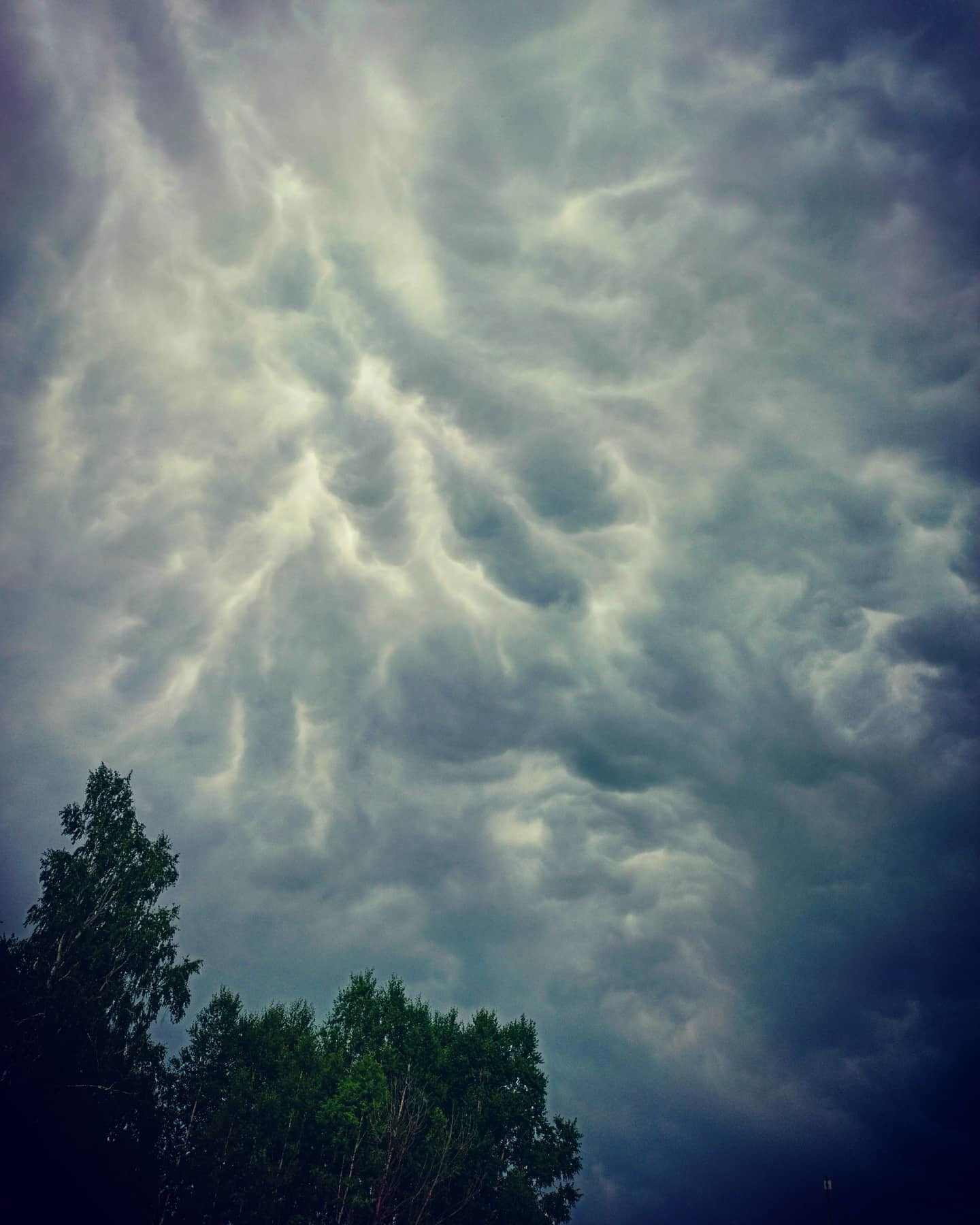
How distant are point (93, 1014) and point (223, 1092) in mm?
13580

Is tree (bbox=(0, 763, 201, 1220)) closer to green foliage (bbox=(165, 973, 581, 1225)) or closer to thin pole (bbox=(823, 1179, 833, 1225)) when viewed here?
green foliage (bbox=(165, 973, 581, 1225))

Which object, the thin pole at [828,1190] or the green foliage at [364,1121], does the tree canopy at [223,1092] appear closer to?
the green foliage at [364,1121]

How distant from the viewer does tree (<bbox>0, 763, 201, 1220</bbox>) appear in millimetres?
29375

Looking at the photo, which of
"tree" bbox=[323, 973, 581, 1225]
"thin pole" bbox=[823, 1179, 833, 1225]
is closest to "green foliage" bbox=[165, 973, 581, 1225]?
"tree" bbox=[323, 973, 581, 1225]

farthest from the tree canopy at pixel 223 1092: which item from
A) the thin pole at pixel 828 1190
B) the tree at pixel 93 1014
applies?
the thin pole at pixel 828 1190

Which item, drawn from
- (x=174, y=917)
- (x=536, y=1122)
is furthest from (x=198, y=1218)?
(x=536, y=1122)

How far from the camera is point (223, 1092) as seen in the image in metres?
43.1

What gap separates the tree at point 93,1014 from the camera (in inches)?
1156

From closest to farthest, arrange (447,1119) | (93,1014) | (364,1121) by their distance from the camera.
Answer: (93,1014) → (364,1121) → (447,1119)

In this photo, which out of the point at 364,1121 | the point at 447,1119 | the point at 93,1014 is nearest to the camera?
the point at 93,1014

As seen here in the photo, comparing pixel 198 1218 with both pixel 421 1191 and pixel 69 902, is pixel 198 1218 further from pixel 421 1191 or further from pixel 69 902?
pixel 69 902

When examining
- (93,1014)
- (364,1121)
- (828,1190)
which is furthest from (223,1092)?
(828,1190)

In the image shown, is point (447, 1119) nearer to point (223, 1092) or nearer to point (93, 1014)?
point (223, 1092)

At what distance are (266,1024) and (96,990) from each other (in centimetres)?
1706
